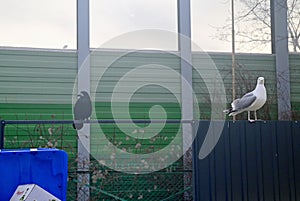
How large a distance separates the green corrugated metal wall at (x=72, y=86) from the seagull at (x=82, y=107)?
0.11 m

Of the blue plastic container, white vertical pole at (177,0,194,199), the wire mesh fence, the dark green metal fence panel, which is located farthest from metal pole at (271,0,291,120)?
the blue plastic container

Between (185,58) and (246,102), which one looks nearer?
(246,102)

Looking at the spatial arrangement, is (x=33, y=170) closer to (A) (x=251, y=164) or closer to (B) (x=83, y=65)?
(A) (x=251, y=164)

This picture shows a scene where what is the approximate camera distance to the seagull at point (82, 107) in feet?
19.4

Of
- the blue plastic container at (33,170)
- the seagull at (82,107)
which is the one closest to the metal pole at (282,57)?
the seagull at (82,107)

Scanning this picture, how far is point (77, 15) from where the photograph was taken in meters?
6.06

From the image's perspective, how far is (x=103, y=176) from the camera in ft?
17.7

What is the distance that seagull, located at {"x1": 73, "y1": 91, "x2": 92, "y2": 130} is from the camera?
5.90 meters

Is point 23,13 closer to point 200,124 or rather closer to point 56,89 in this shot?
point 56,89

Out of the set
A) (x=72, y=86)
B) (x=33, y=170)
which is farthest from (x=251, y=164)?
(x=72, y=86)

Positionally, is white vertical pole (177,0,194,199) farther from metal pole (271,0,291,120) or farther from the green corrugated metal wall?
metal pole (271,0,291,120)

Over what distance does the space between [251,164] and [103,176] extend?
6.33 ft

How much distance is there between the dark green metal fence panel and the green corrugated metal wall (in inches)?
68.2

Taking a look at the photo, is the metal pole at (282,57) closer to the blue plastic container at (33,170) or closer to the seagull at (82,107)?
the seagull at (82,107)
